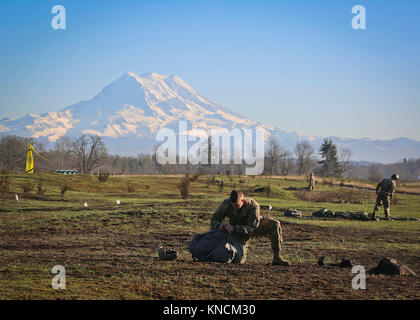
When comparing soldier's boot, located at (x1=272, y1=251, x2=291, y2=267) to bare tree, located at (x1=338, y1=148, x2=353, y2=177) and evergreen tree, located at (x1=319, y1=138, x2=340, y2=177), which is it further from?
bare tree, located at (x1=338, y1=148, x2=353, y2=177)

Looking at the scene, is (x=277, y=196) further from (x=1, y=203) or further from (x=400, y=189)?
(x=400, y=189)

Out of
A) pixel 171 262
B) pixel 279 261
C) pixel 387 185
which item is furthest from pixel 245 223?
pixel 387 185

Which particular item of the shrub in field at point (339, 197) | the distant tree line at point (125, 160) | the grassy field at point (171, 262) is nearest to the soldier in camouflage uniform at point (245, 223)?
the grassy field at point (171, 262)

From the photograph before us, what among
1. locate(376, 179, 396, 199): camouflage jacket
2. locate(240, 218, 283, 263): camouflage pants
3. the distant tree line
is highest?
the distant tree line

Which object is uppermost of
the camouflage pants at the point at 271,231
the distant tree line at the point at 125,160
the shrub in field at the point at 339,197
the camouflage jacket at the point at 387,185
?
the distant tree line at the point at 125,160

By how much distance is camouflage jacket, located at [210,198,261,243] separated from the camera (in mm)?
9867

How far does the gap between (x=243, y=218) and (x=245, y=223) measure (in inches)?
4.8

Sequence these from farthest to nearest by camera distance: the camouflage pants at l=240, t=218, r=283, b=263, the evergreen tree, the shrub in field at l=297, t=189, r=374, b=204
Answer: the evergreen tree, the shrub in field at l=297, t=189, r=374, b=204, the camouflage pants at l=240, t=218, r=283, b=263

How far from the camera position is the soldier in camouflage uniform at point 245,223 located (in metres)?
9.83

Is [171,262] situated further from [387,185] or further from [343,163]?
[343,163]

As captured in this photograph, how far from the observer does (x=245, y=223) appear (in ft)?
33.0

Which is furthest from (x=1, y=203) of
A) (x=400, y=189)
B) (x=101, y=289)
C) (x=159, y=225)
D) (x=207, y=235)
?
(x=400, y=189)

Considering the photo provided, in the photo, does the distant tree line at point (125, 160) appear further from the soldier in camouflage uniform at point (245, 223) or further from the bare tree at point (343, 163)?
the soldier in camouflage uniform at point (245, 223)

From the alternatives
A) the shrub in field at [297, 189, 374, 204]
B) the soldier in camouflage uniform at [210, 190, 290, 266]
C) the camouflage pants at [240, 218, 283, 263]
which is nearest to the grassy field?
the camouflage pants at [240, 218, 283, 263]
